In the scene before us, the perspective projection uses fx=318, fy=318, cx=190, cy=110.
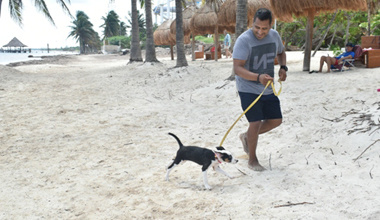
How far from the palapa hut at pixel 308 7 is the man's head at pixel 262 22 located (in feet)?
20.6

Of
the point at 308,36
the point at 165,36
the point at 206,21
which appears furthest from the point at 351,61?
the point at 165,36

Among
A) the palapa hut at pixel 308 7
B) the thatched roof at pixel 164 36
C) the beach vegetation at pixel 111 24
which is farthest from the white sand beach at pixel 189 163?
the beach vegetation at pixel 111 24

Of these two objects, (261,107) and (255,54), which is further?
(261,107)

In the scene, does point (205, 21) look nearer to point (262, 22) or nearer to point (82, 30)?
point (262, 22)

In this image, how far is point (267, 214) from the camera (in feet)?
8.96

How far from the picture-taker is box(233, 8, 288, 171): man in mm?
3213

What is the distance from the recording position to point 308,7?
877 cm

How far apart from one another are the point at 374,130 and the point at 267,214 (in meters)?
2.19

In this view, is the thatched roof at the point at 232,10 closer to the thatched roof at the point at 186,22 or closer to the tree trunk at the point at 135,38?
the thatched roof at the point at 186,22

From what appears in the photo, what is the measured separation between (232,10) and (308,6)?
23.2ft

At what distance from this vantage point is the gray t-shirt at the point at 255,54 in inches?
129

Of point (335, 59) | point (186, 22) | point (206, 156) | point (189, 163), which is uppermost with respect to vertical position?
point (186, 22)

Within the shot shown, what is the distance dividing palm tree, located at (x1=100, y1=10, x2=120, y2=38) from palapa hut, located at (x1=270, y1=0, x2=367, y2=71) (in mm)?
69637

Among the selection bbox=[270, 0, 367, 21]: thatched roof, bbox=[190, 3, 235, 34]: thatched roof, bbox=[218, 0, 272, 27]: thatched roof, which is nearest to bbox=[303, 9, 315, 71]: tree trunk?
bbox=[270, 0, 367, 21]: thatched roof
